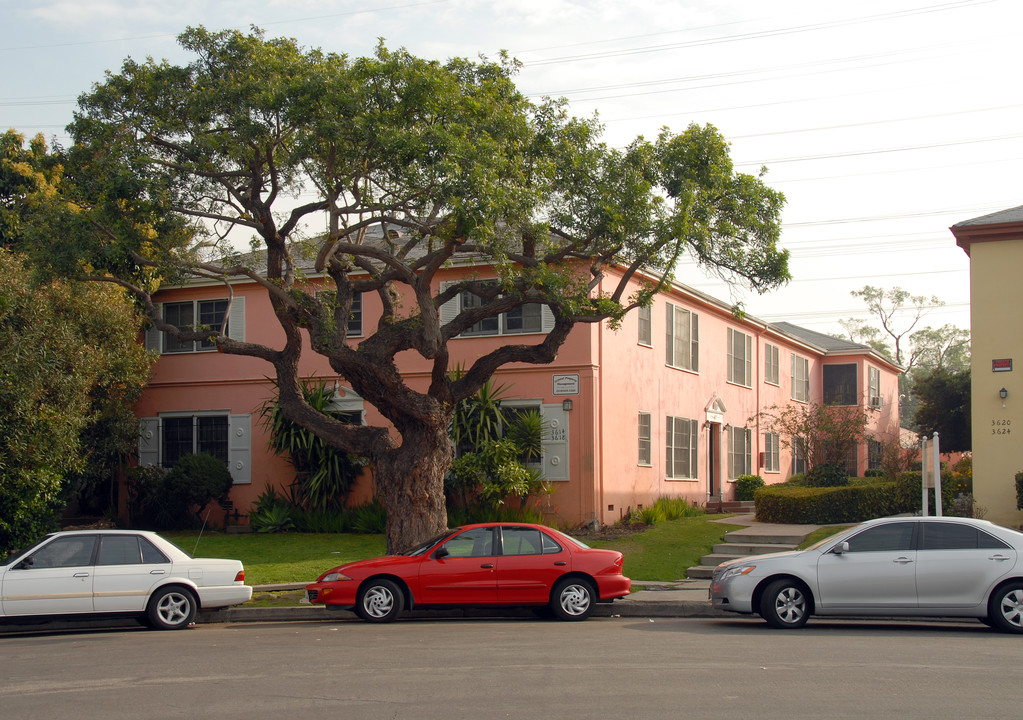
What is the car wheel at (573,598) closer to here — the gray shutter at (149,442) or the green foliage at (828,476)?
the green foliage at (828,476)

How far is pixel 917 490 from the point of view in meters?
21.5

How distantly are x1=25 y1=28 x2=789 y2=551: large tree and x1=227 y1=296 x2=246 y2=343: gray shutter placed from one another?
8308mm

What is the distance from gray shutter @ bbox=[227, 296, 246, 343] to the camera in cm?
2542

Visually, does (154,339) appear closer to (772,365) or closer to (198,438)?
(198,438)

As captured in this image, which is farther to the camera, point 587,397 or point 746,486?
point 746,486

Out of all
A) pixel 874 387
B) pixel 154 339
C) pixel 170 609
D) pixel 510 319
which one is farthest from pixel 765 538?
pixel 874 387

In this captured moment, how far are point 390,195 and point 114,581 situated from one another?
22.2 feet

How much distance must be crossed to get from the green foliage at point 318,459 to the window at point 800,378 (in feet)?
60.6

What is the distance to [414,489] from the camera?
53.4 feet

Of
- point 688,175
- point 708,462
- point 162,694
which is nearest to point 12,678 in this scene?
point 162,694

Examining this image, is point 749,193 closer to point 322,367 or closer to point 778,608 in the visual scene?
point 778,608

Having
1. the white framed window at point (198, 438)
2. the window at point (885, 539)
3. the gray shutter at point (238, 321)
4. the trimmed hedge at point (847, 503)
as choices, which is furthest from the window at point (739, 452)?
the window at point (885, 539)

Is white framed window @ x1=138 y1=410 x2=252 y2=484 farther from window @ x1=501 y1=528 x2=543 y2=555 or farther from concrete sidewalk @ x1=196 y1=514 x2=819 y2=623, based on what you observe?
window @ x1=501 y1=528 x2=543 y2=555

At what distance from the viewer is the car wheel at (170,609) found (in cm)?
1303
